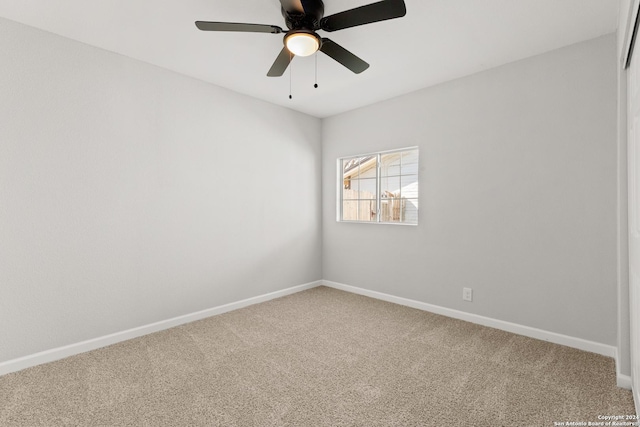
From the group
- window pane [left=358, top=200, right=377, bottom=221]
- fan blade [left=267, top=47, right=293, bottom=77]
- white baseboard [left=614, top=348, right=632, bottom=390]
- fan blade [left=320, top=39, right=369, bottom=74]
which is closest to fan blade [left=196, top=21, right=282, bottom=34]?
fan blade [left=267, top=47, right=293, bottom=77]

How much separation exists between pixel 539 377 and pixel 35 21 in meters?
4.30

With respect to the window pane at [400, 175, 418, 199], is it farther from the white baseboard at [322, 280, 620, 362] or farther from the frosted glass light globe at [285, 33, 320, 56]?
the frosted glass light globe at [285, 33, 320, 56]

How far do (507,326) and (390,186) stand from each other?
1.95 m

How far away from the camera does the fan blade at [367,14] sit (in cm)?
160

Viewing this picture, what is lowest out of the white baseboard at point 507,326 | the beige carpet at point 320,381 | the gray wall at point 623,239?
the beige carpet at point 320,381

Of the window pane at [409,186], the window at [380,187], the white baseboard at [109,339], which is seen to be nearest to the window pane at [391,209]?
the window at [380,187]

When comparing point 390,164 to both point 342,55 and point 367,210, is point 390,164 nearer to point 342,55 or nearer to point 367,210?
point 367,210

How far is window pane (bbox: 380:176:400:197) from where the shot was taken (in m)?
3.83

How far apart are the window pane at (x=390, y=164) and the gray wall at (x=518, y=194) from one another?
17 cm

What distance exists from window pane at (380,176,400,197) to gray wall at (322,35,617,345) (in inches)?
15.7

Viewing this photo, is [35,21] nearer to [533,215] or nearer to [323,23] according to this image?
[323,23]

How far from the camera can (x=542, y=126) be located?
2633mm

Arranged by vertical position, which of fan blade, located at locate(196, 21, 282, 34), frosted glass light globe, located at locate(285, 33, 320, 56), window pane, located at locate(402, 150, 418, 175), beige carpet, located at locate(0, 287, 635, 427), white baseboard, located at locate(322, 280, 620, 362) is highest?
fan blade, located at locate(196, 21, 282, 34)

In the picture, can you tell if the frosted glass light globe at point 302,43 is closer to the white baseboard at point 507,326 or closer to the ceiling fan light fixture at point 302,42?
the ceiling fan light fixture at point 302,42
